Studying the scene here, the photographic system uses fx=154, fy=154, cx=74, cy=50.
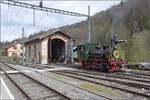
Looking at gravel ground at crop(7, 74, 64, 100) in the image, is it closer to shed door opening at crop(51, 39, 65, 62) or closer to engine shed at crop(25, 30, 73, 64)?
engine shed at crop(25, 30, 73, 64)

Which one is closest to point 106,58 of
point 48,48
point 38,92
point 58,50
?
point 38,92

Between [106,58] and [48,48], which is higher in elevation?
[48,48]

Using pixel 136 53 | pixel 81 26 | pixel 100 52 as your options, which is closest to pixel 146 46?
pixel 136 53

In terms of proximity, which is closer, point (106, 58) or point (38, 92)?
point (38, 92)

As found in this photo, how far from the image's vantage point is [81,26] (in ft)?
117

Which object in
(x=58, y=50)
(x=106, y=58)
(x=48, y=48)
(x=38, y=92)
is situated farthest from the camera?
(x=58, y=50)

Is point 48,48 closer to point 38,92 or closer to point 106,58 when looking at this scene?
point 106,58

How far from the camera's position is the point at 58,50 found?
30.6 meters

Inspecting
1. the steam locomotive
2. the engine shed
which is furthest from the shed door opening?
the steam locomotive

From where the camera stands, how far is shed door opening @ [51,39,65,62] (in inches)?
1097

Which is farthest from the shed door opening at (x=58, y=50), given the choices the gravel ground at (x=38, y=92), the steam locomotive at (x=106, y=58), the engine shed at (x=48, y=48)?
Answer: the gravel ground at (x=38, y=92)

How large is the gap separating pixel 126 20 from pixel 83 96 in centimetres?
567

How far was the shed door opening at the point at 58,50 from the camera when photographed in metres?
27.9

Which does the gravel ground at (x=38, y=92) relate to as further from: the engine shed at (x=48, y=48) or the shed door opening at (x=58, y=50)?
the shed door opening at (x=58, y=50)
